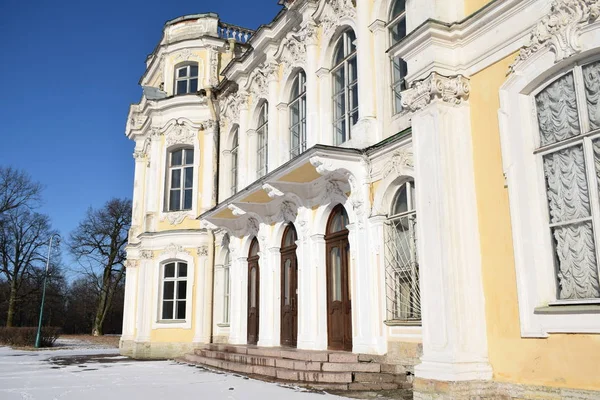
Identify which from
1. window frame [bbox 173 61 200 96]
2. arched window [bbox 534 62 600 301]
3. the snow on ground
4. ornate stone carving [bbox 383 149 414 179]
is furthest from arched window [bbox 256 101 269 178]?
arched window [bbox 534 62 600 301]

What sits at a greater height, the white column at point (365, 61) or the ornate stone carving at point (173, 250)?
the white column at point (365, 61)

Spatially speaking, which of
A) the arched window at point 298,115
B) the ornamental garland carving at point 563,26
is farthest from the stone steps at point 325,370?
the ornamental garland carving at point 563,26

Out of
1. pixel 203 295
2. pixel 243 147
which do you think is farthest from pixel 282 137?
pixel 203 295

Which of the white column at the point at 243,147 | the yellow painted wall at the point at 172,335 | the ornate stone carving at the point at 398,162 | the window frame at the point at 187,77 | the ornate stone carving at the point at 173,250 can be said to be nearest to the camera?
the ornate stone carving at the point at 398,162

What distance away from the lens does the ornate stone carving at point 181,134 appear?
1753 centimetres

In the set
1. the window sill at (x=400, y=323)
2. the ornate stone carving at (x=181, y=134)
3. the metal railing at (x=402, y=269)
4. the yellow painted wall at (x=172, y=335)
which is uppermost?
the ornate stone carving at (x=181, y=134)

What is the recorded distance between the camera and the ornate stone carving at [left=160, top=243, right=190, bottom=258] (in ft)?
55.4

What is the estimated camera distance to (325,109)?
1155cm

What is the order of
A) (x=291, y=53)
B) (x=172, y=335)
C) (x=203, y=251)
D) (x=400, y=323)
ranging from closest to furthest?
1. (x=400, y=323)
2. (x=291, y=53)
3. (x=172, y=335)
4. (x=203, y=251)

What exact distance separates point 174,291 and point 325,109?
817 cm

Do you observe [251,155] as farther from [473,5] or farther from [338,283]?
[473,5]

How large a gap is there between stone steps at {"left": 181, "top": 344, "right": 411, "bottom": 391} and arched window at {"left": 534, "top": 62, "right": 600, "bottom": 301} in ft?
11.1

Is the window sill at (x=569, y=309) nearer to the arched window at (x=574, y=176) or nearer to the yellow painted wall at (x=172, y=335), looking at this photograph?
the arched window at (x=574, y=176)

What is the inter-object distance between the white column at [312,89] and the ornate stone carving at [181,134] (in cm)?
652
